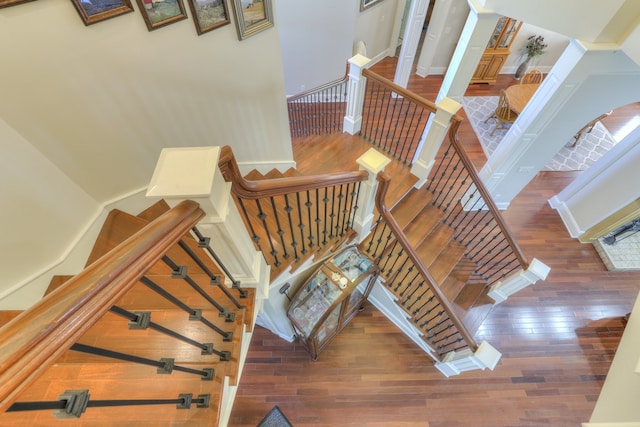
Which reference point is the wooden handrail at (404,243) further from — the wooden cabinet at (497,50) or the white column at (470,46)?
the wooden cabinet at (497,50)

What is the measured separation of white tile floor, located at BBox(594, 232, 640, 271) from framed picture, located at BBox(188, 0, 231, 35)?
5443 mm

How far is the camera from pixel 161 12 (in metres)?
1.61

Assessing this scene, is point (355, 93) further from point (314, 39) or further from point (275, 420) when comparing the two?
point (275, 420)

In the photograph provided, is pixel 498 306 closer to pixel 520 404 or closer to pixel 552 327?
pixel 552 327

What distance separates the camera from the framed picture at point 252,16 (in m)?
1.92

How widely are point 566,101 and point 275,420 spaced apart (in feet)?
14.3

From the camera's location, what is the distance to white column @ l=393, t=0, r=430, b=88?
4707mm

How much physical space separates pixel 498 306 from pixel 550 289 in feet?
2.73

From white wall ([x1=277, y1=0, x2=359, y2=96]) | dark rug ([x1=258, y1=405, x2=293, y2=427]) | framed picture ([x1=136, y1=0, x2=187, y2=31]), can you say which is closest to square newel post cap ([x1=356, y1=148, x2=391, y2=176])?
framed picture ([x1=136, y1=0, x2=187, y2=31])

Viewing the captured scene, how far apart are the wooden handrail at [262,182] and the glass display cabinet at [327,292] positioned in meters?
A: 1.14

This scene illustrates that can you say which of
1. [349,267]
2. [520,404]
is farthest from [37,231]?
[520,404]

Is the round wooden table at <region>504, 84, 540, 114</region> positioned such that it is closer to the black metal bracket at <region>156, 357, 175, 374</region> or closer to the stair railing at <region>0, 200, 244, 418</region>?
the stair railing at <region>0, 200, 244, 418</region>

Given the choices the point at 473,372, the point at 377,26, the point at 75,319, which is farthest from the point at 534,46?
the point at 75,319

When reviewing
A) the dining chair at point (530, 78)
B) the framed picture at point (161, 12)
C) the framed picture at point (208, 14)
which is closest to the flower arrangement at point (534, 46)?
the dining chair at point (530, 78)
